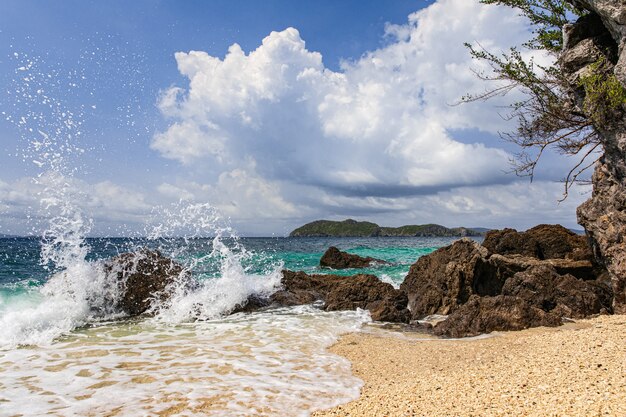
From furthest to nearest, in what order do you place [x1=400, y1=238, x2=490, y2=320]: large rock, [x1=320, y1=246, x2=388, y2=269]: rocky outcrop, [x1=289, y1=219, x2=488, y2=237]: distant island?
1. [x1=289, y1=219, x2=488, y2=237]: distant island
2. [x1=320, y1=246, x2=388, y2=269]: rocky outcrop
3. [x1=400, y1=238, x2=490, y2=320]: large rock

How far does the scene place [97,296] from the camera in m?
11.4

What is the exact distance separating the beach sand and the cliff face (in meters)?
2.26

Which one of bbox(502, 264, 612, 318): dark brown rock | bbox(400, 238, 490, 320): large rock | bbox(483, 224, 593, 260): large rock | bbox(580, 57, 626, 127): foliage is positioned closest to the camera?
bbox(580, 57, 626, 127): foliage

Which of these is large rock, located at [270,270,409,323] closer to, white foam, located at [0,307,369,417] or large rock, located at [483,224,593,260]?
white foam, located at [0,307,369,417]

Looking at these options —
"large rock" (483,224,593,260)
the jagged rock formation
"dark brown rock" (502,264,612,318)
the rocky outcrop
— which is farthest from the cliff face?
the rocky outcrop

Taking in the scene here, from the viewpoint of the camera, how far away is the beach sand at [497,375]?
388 cm

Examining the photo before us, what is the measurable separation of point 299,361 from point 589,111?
28.2ft

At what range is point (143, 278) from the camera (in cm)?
1257

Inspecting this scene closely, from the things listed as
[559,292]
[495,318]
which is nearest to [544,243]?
[559,292]

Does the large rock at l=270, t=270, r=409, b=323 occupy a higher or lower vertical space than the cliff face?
lower

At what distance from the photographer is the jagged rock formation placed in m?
8.84

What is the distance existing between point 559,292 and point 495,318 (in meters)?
2.63

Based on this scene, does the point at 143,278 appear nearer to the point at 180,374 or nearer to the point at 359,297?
the point at 359,297

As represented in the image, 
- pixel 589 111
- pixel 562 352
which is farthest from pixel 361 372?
pixel 589 111
